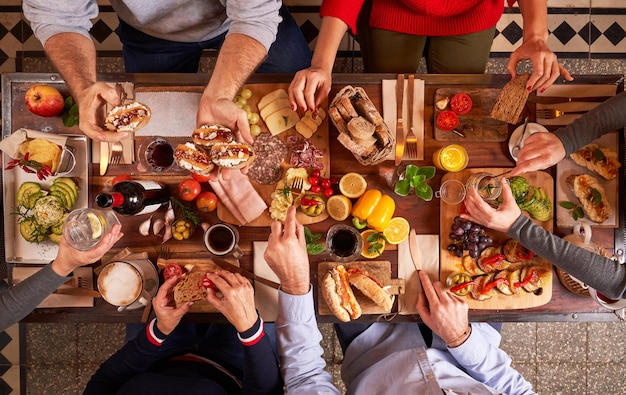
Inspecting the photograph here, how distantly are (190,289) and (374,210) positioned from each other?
89cm

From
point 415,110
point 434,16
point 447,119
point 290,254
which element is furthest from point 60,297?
point 434,16

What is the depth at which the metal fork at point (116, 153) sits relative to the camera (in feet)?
7.08

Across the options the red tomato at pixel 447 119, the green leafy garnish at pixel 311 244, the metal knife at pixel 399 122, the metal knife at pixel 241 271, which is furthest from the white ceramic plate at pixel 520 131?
the metal knife at pixel 241 271

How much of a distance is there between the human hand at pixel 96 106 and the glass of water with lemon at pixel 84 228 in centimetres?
33

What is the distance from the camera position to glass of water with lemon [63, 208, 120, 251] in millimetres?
1999

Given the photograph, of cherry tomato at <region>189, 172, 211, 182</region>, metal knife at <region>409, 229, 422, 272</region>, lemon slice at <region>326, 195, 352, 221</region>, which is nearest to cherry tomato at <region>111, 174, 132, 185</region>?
cherry tomato at <region>189, 172, 211, 182</region>

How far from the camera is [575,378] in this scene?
3.40m

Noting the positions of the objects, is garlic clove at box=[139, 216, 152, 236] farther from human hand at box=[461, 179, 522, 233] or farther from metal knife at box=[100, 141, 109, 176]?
human hand at box=[461, 179, 522, 233]

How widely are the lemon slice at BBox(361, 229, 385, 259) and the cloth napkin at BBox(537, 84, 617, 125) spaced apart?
0.94 m

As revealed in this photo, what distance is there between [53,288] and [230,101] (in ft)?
3.70

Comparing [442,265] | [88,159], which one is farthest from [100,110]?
[442,265]

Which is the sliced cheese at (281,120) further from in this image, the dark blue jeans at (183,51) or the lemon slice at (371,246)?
the lemon slice at (371,246)

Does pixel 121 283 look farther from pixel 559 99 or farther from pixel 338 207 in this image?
pixel 559 99

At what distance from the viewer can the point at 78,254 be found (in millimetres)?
1994
